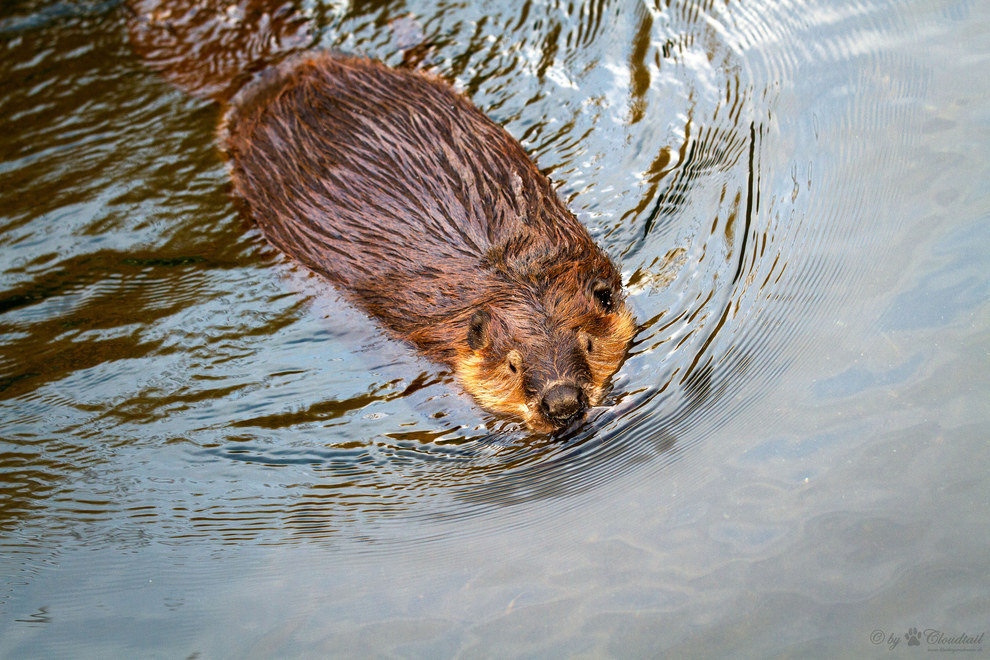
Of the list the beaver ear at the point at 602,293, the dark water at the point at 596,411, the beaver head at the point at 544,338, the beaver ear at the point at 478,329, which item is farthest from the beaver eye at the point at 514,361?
the beaver ear at the point at 602,293

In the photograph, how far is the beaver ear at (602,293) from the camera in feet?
12.7

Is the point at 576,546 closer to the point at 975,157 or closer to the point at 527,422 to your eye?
the point at 527,422

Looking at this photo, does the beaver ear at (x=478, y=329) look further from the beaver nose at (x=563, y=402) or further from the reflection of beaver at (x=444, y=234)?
the beaver nose at (x=563, y=402)

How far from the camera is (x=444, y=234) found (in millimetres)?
4035

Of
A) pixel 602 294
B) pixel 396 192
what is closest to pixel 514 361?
pixel 602 294

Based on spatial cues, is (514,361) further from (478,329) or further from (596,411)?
(596,411)

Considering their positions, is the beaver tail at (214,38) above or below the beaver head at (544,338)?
above

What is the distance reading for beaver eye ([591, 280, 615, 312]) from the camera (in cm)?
387

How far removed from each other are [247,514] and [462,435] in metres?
0.91

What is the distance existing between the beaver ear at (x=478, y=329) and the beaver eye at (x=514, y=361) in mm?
135

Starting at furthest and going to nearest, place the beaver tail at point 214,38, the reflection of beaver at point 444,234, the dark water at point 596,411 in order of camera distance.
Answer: the beaver tail at point 214,38
the reflection of beaver at point 444,234
the dark water at point 596,411

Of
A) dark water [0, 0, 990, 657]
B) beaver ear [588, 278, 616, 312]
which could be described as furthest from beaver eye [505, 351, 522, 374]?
Result: beaver ear [588, 278, 616, 312]

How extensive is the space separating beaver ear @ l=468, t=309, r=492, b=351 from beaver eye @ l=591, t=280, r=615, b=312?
462 mm

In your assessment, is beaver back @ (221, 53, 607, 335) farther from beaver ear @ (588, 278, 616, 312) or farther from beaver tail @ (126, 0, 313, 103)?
beaver tail @ (126, 0, 313, 103)
